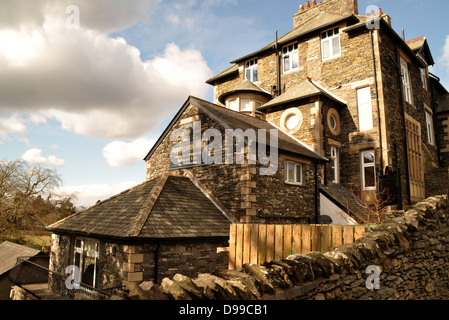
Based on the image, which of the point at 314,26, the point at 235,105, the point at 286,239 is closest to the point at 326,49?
the point at 314,26

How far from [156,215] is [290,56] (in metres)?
15.9

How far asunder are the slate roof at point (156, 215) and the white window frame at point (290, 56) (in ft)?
39.4

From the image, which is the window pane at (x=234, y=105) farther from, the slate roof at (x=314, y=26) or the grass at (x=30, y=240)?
the grass at (x=30, y=240)

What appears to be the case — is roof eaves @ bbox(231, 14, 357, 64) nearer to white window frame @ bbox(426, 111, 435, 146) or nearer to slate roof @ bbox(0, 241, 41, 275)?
white window frame @ bbox(426, 111, 435, 146)

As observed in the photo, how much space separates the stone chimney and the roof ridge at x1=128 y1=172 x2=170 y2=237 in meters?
18.8

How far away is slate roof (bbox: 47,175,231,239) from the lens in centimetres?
901

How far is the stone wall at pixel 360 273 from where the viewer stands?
3.51 m

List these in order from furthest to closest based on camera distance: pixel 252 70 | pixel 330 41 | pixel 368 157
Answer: pixel 252 70 → pixel 330 41 → pixel 368 157

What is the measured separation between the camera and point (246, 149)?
449 inches

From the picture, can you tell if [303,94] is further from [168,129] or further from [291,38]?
[168,129]

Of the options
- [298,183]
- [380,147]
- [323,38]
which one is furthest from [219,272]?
[323,38]

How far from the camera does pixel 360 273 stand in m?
5.31

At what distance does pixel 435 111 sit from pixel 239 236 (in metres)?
23.5

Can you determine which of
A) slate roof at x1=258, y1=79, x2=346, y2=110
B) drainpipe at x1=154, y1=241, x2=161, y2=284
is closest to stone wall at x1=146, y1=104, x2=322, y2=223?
drainpipe at x1=154, y1=241, x2=161, y2=284
